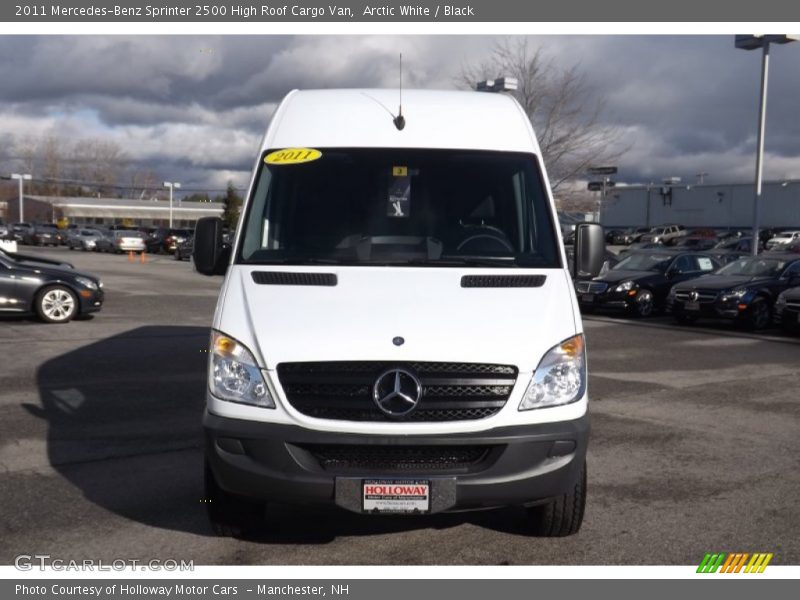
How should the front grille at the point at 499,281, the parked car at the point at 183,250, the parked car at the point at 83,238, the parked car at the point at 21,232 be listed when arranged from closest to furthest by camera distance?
the front grille at the point at 499,281
the parked car at the point at 183,250
the parked car at the point at 83,238
the parked car at the point at 21,232

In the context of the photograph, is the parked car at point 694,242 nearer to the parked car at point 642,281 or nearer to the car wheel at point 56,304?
the parked car at point 642,281

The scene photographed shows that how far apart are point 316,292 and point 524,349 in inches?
47.5

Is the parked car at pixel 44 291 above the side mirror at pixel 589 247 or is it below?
below

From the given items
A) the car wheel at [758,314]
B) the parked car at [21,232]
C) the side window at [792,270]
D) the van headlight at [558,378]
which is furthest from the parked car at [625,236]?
the van headlight at [558,378]

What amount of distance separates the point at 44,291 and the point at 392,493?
13.0 m

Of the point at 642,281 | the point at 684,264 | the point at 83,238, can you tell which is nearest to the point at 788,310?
the point at 642,281

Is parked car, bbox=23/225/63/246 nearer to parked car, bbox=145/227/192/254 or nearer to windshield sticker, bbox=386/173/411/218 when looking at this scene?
parked car, bbox=145/227/192/254

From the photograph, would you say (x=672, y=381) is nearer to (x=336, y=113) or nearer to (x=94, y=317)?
(x=336, y=113)

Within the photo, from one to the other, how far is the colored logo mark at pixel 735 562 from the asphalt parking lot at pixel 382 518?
0.08 meters

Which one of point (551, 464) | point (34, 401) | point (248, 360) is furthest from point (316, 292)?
point (34, 401)

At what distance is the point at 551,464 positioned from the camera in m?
4.75

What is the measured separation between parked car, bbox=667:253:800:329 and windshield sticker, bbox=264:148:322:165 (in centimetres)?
1368

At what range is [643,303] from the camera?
66.5ft

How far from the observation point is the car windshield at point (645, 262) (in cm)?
2144
